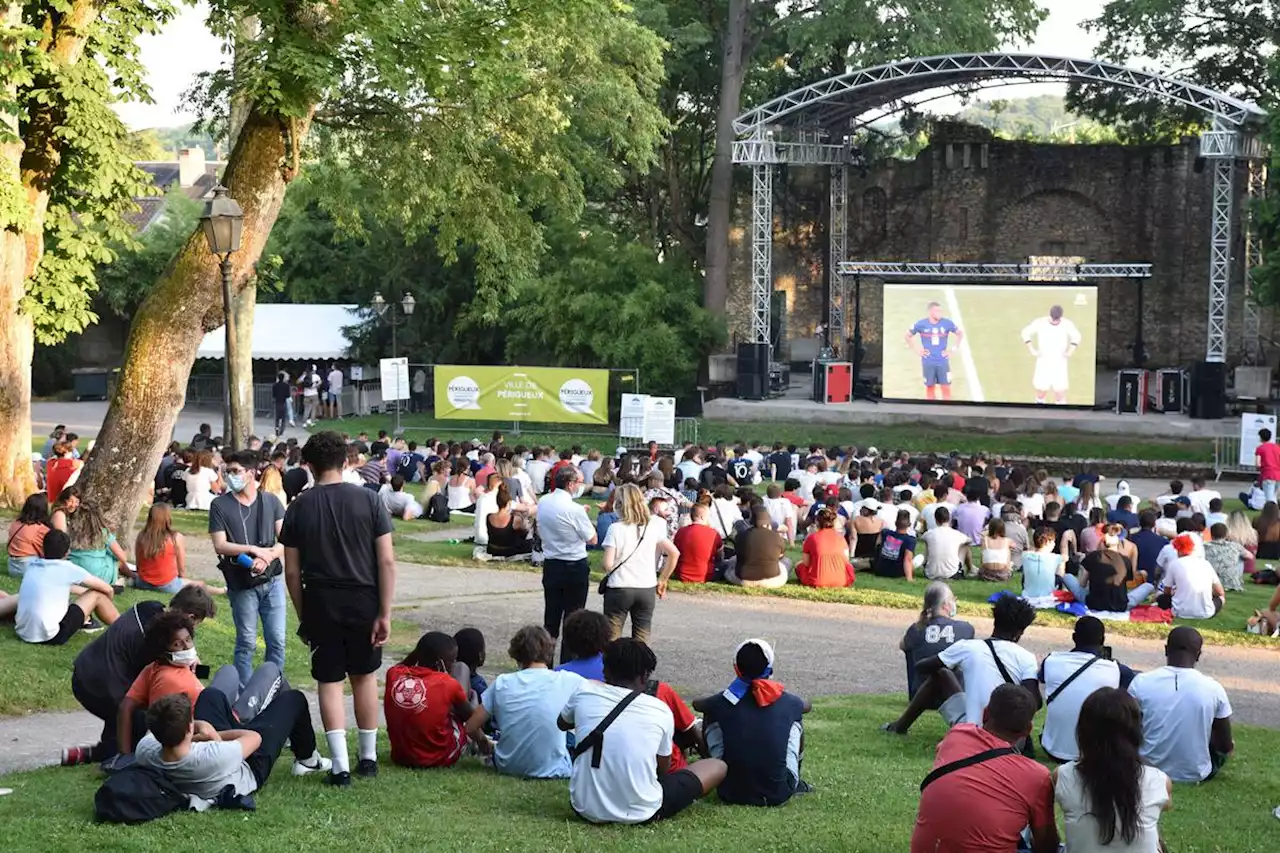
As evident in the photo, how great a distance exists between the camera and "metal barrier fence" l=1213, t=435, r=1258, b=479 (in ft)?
94.1

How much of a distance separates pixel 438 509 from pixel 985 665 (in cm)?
1310

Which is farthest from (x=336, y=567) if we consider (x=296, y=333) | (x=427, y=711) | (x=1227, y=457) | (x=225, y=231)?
(x=296, y=333)

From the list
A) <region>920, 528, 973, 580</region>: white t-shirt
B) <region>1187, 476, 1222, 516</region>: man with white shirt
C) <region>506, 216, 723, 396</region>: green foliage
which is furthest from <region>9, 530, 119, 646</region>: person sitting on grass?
<region>506, 216, 723, 396</region>: green foliage

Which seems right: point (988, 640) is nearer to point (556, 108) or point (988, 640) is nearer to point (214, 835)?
point (214, 835)

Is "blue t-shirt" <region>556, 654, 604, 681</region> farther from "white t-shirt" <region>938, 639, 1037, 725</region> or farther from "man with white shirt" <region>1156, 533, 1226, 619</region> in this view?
"man with white shirt" <region>1156, 533, 1226, 619</region>

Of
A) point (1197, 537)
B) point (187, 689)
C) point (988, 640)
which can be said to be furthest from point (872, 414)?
point (187, 689)

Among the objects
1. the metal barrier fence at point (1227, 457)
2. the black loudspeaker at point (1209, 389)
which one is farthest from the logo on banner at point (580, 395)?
the black loudspeaker at point (1209, 389)

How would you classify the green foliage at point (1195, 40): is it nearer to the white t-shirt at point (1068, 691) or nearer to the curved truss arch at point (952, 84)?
the curved truss arch at point (952, 84)

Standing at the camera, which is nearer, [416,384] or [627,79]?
[627,79]

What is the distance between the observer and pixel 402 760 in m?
8.20

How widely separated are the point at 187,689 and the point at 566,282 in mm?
31950

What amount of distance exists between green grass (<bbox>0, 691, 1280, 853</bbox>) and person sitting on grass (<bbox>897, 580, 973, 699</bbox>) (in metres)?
1.31

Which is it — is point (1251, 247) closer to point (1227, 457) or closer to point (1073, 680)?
point (1227, 457)

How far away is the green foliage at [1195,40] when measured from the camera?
4038 cm
